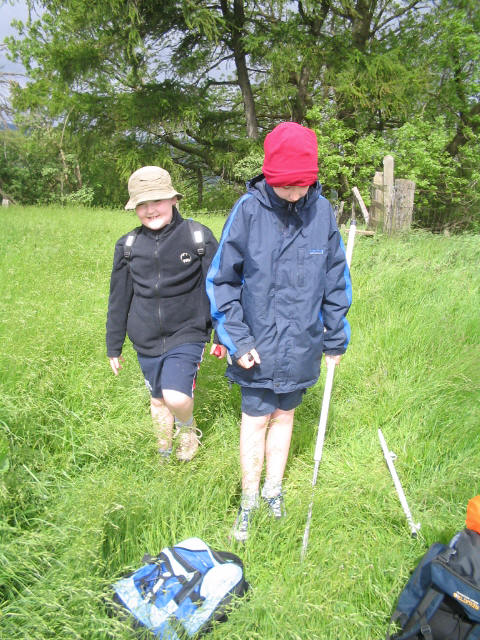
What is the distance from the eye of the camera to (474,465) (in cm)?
267

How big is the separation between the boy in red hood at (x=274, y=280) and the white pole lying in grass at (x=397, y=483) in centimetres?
80

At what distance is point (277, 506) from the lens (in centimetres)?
241

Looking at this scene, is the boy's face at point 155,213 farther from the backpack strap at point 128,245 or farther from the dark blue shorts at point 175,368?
the dark blue shorts at point 175,368

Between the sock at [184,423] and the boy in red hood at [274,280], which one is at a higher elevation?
the boy in red hood at [274,280]

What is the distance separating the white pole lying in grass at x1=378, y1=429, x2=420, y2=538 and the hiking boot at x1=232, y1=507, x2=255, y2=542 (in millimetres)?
771

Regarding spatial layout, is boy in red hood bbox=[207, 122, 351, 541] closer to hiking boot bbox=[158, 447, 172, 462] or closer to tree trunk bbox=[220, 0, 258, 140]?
hiking boot bbox=[158, 447, 172, 462]

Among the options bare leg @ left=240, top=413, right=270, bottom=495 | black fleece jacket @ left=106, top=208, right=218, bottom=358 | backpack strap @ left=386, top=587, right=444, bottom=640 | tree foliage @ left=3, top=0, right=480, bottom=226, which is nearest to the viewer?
backpack strap @ left=386, top=587, right=444, bottom=640

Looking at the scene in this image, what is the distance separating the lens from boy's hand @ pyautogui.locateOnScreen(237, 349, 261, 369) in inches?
83.0

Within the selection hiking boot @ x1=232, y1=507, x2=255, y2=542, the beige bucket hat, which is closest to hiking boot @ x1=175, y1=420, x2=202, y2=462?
hiking boot @ x1=232, y1=507, x2=255, y2=542

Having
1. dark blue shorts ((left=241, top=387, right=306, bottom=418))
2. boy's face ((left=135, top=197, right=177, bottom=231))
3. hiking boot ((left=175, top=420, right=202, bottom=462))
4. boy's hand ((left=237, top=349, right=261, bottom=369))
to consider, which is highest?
boy's face ((left=135, top=197, right=177, bottom=231))

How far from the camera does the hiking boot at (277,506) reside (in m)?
2.37

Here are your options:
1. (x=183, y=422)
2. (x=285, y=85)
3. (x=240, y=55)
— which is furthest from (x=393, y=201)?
(x=240, y=55)

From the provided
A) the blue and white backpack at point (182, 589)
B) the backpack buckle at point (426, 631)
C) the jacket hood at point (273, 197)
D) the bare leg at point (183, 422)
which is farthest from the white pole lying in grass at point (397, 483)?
the jacket hood at point (273, 197)

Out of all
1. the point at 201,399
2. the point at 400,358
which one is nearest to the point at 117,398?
the point at 201,399
